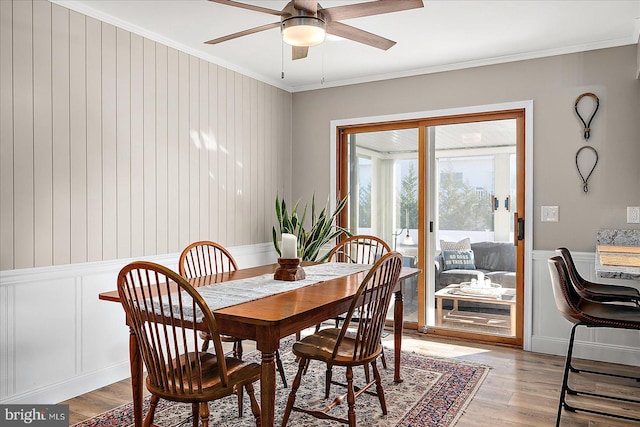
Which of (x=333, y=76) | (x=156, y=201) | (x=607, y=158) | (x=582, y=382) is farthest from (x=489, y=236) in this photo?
(x=156, y=201)

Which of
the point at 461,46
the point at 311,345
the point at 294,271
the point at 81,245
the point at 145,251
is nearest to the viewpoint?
the point at 311,345

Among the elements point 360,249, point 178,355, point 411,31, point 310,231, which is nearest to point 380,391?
point 178,355

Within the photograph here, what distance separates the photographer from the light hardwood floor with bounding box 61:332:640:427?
8.93 feet

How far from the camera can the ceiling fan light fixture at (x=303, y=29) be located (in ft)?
7.64

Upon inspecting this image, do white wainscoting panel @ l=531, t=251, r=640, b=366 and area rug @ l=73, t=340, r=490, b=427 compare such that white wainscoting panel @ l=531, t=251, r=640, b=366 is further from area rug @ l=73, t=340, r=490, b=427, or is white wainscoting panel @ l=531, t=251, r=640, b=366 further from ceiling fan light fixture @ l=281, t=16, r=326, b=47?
ceiling fan light fixture @ l=281, t=16, r=326, b=47

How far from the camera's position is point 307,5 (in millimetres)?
2270

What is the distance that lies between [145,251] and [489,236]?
2.87 meters

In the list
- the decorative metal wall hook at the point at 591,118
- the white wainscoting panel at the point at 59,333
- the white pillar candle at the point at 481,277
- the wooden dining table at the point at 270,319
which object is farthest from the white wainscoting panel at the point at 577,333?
the white wainscoting panel at the point at 59,333

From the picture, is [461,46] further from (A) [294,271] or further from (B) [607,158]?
(A) [294,271]

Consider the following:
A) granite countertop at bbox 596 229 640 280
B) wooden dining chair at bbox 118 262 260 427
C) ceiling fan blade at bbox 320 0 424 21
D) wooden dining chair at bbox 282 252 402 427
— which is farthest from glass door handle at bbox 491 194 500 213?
wooden dining chair at bbox 118 262 260 427

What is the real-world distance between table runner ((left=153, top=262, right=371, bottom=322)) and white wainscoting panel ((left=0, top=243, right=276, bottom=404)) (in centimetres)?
105

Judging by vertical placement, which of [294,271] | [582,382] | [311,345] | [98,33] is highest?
[98,33]

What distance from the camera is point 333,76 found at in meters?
4.73

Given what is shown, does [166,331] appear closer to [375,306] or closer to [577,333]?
[375,306]
